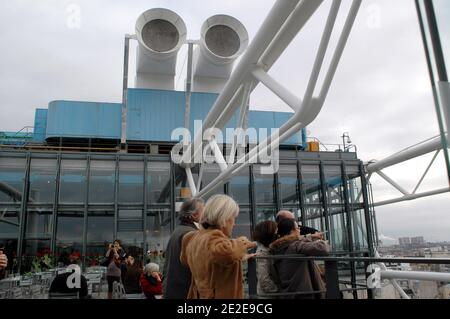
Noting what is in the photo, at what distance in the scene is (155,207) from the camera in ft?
46.3

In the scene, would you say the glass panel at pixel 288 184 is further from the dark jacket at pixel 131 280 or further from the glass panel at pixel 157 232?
the dark jacket at pixel 131 280

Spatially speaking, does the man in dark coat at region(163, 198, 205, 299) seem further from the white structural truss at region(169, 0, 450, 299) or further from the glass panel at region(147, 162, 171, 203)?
the glass panel at region(147, 162, 171, 203)

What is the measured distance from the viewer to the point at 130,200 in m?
14.1

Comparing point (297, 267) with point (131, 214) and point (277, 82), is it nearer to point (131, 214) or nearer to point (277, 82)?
point (277, 82)

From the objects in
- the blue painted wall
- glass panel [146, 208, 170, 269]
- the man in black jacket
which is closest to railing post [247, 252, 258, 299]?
the man in black jacket

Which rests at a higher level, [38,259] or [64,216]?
[64,216]

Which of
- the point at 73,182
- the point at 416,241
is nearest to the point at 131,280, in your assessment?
the point at 73,182

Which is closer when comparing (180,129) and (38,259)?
(38,259)

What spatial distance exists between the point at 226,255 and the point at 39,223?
12.6 meters

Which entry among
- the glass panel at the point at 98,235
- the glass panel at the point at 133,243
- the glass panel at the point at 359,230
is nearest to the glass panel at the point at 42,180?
the glass panel at the point at 98,235
